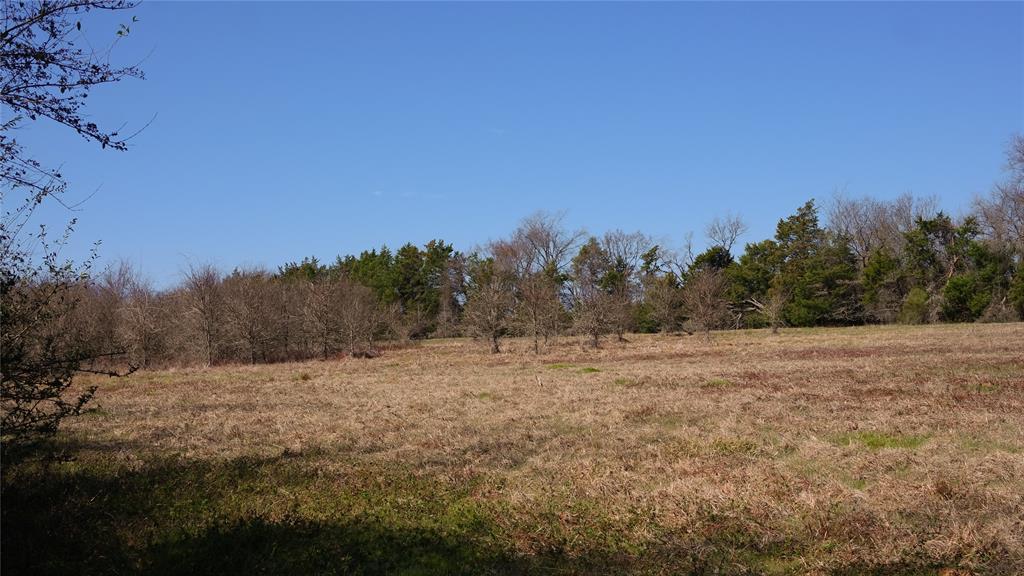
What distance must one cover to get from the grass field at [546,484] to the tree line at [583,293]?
10.3 meters

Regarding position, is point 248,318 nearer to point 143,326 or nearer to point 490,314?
point 143,326

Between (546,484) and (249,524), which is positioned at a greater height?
(249,524)

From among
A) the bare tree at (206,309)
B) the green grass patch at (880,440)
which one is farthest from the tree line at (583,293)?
the green grass patch at (880,440)

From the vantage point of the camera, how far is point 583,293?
141 feet

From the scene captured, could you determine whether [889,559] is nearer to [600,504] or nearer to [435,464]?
[600,504]

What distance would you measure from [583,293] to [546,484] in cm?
3538

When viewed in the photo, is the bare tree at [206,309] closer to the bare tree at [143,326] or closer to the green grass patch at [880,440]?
the bare tree at [143,326]

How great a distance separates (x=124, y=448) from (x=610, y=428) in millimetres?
8159

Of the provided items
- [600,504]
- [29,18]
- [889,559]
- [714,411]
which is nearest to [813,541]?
[889,559]

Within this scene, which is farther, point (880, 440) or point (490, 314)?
point (490, 314)

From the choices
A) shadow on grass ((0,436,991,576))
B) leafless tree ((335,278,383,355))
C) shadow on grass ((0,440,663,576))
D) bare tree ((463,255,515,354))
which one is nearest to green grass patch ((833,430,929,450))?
shadow on grass ((0,436,991,576))

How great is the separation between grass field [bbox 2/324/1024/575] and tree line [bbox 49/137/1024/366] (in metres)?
10.3

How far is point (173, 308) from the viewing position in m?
34.6

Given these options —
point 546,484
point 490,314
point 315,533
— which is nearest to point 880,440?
point 546,484
